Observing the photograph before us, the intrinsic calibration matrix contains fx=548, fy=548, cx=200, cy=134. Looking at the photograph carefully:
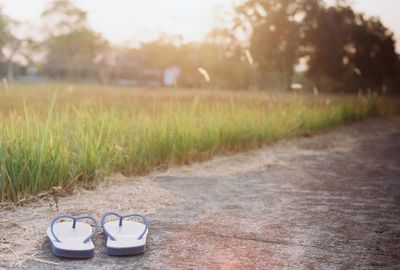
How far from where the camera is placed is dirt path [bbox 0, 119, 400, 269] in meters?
2.53

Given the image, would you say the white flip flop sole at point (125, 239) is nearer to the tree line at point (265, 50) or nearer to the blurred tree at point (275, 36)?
the tree line at point (265, 50)

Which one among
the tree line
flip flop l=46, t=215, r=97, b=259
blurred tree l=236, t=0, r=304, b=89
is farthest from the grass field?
blurred tree l=236, t=0, r=304, b=89

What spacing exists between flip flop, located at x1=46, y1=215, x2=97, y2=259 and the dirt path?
0.14 feet

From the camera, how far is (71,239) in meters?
2.61

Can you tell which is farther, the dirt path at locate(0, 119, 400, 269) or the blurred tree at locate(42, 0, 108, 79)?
the blurred tree at locate(42, 0, 108, 79)

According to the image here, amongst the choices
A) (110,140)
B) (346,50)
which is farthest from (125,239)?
(346,50)

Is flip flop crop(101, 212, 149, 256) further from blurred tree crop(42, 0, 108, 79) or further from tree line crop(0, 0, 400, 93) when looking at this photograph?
blurred tree crop(42, 0, 108, 79)

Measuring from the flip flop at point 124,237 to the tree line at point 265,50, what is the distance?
9536 millimetres

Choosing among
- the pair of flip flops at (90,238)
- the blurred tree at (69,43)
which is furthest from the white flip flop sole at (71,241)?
the blurred tree at (69,43)

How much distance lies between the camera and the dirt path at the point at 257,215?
253cm

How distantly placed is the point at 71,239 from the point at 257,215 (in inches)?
49.8

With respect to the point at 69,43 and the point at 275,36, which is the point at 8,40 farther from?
the point at 275,36

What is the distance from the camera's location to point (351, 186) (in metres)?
4.62

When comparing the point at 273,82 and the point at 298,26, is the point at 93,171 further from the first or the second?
the point at 273,82
